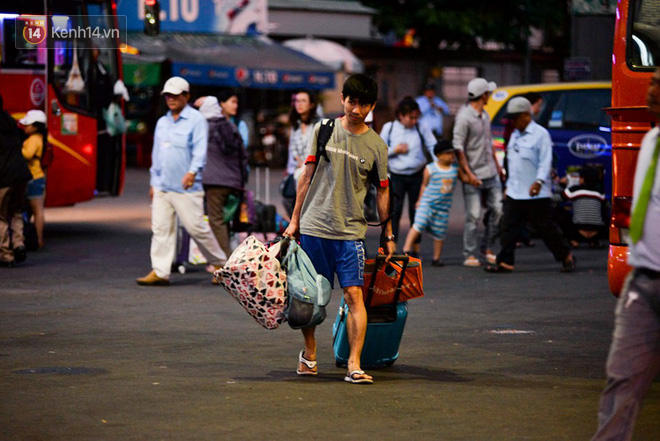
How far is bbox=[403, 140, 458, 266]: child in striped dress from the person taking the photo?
13.1m

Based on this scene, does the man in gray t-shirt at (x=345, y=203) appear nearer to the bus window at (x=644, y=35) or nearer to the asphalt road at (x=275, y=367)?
the asphalt road at (x=275, y=367)

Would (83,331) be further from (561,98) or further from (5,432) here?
(561,98)

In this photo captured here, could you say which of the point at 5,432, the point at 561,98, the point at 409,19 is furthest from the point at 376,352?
the point at 409,19

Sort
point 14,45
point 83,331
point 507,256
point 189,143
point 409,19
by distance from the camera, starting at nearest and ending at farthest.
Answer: point 83,331 → point 189,143 → point 507,256 → point 14,45 → point 409,19

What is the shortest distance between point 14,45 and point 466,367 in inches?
395

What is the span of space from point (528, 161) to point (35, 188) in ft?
19.5

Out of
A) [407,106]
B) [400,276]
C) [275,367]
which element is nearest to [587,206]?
[407,106]

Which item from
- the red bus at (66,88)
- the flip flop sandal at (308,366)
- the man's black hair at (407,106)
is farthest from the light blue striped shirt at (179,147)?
the red bus at (66,88)

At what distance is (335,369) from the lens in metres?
7.65

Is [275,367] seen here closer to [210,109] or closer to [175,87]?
[175,87]

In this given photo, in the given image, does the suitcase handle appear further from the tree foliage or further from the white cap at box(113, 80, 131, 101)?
the tree foliage

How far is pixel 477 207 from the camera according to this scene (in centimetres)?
1340

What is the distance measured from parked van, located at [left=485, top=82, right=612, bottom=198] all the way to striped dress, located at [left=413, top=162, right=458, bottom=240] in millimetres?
2597

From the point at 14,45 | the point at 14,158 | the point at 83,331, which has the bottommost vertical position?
the point at 83,331
